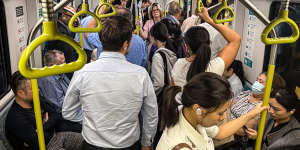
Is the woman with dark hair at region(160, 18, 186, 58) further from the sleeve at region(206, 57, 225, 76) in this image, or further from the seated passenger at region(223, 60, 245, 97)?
the sleeve at region(206, 57, 225, 76)

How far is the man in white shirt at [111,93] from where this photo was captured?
1.84 metres

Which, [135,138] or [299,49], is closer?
[135,138]

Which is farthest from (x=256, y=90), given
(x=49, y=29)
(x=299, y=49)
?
(x=49, y=29)

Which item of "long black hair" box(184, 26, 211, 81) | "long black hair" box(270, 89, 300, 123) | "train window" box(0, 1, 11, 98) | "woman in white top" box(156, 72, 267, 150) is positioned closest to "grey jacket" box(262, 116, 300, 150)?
"long black hair" box(270, 89, 300, 123)

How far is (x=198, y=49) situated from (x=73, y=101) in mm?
1133

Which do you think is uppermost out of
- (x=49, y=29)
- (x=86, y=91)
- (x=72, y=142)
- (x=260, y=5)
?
(x=260, y=5)

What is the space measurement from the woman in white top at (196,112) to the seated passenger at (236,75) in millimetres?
2286

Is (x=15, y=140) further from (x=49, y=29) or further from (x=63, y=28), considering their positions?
(x=63, y=28)

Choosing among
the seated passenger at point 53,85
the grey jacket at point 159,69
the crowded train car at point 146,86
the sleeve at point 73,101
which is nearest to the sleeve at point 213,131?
the crowded train car at point 146,86

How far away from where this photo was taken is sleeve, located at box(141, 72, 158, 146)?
6.48ft

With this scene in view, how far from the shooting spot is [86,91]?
185 centimetres

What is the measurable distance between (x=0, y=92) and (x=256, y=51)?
326cm

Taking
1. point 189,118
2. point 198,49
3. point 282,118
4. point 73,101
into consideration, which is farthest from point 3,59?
point 282,118

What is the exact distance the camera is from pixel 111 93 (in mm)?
1844
